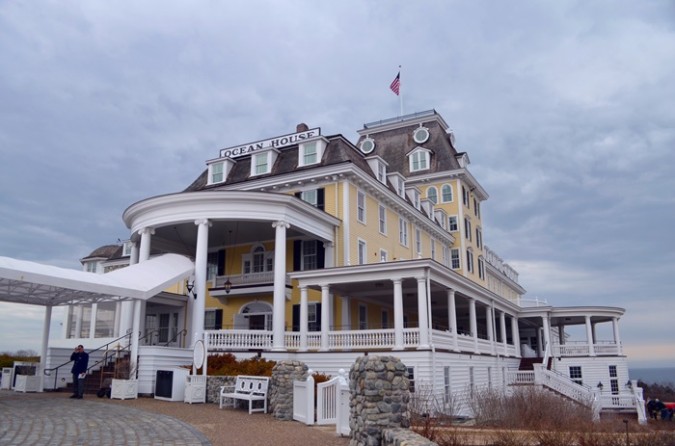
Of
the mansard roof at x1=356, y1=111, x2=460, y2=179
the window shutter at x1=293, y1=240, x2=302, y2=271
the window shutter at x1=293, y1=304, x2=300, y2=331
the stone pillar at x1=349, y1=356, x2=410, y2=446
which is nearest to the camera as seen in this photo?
the stone pillar at x1=349, y1=356, x2=410, y2=446

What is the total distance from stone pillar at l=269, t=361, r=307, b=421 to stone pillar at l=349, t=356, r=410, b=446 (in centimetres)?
412

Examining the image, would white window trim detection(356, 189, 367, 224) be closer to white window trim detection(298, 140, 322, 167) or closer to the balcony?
white window trim detection(298, 140, 322, 167)

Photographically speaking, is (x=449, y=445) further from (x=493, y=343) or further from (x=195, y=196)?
(x=493, y=343)

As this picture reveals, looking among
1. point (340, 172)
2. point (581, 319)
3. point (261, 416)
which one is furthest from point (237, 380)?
point (581, 319)

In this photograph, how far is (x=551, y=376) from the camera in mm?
28312

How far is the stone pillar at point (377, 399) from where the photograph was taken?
9.54 metres

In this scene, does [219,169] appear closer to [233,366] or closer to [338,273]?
[338,273]

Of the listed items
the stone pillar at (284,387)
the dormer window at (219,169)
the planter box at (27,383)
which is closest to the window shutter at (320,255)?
the dormer window at (219,169)

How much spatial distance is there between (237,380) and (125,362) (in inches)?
222

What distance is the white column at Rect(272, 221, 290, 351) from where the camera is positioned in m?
21.9

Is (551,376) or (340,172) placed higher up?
(340,172)

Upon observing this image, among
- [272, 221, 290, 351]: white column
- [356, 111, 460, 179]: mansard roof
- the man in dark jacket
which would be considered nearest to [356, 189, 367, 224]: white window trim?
[272, 221, 290, 351]: white column

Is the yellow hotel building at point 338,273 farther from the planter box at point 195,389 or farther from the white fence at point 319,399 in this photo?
the white fence at point 319,399

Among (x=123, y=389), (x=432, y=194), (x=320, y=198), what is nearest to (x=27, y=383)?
(x=123, y=389)
